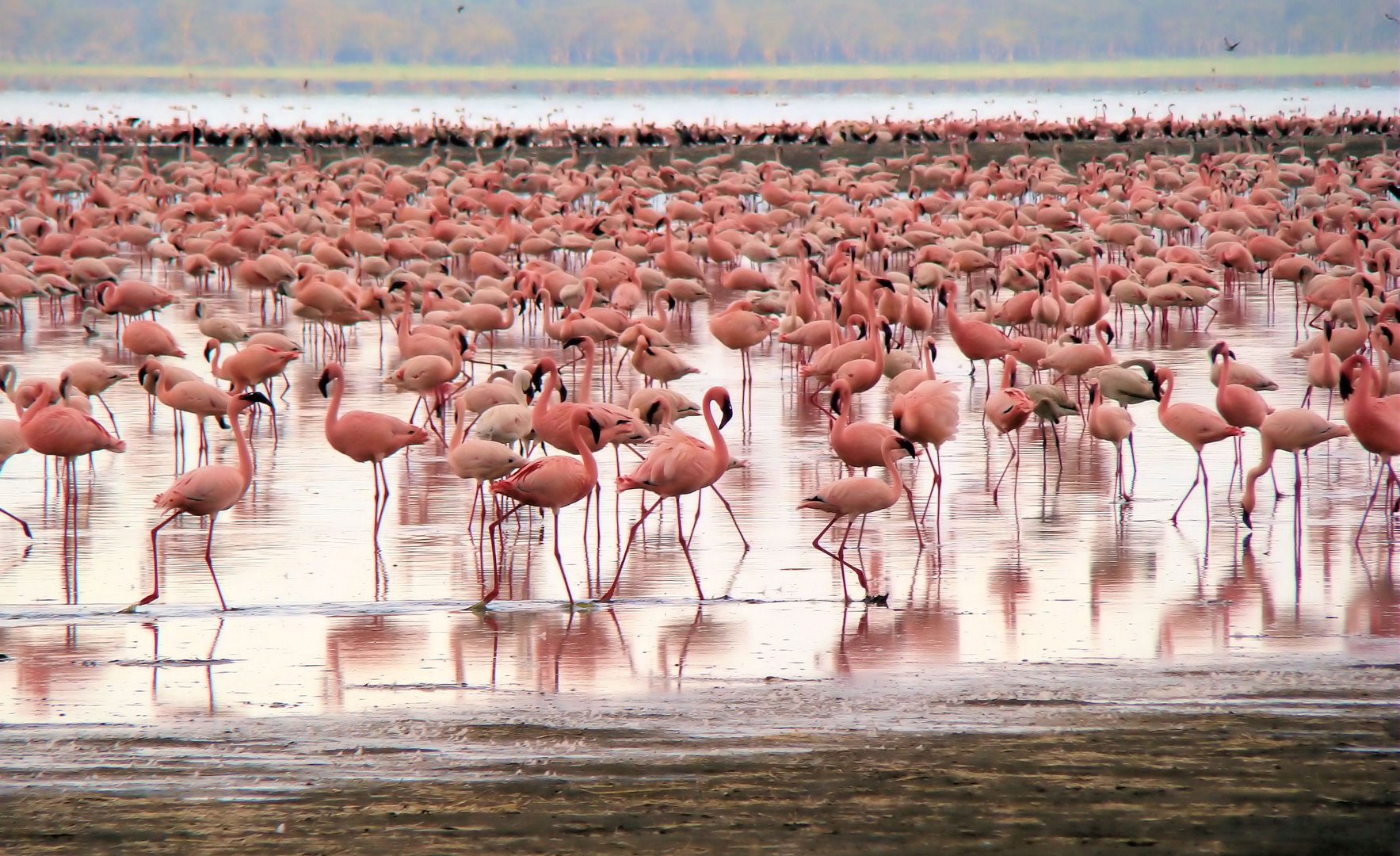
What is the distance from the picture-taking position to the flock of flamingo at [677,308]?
8500 mm

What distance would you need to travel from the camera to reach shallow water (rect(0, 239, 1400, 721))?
20.1ft

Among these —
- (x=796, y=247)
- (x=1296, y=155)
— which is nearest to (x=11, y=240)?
(x=796, y=247)

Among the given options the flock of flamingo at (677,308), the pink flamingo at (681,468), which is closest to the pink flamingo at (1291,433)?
the flock of flamingo at (677,308)

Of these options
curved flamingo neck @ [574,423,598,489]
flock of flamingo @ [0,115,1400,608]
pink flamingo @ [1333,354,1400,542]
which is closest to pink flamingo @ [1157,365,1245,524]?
flock of flamingo @ [0,115,1400,608]

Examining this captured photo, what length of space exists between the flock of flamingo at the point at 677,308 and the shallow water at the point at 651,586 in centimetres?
21

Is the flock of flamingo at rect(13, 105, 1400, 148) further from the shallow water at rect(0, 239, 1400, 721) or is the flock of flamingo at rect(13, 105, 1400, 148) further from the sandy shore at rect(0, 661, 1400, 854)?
the sandy shore at rect(0, 661, 1400, 854)

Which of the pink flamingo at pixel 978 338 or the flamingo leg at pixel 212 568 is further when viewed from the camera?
the pink flamingo at pixel 978 338

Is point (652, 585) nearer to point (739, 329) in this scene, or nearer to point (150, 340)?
point (739, 329)

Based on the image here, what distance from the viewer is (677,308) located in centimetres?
1805

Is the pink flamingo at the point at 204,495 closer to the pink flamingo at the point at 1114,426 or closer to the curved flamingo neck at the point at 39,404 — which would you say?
the curved flamingo neck at the point at 39,404

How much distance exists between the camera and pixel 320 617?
6.91 metres

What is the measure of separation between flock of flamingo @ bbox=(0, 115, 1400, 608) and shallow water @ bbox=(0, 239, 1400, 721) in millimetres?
210

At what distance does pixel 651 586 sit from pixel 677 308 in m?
10.8

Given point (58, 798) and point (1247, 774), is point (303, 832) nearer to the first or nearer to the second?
point (58, 798)
